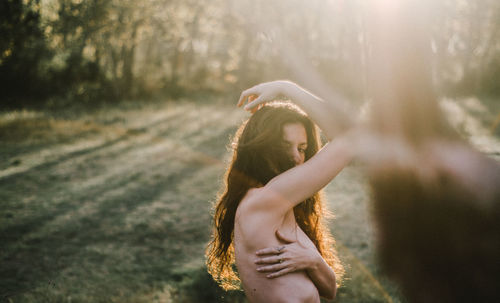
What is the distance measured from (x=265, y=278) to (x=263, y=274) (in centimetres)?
3

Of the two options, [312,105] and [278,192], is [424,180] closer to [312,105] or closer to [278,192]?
[312,105]

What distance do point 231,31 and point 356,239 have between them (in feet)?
76.3

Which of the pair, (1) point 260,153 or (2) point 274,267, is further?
(1) point 260,153

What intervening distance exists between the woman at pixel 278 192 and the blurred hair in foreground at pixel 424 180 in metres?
0.39

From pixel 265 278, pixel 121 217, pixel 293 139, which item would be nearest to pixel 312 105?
pixel 293 139

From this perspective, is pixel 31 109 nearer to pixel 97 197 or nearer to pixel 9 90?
pixel 9 90

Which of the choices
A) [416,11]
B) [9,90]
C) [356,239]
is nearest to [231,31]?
[9,90]

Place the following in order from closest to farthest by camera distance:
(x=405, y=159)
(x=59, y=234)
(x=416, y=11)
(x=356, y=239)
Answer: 1. (x=405, y=159)
2. (x=416, y=11)
3. (x=59, y=234)
4. (x=356, y=239)

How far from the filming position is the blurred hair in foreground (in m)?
1.99

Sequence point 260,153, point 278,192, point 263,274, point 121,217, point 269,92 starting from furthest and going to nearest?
point 121,217 < point 269,92 < point 260,153 < point 263,274 < point 278,192

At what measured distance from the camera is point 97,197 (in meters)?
7.15

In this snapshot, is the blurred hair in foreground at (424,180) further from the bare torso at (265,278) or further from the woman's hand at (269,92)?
the bare torso at (265,278)

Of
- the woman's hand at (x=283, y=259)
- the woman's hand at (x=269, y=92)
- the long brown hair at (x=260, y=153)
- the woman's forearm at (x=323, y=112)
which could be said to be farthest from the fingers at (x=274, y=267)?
the woman's hand at (x=269, y=92)

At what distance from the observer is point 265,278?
204 cm
